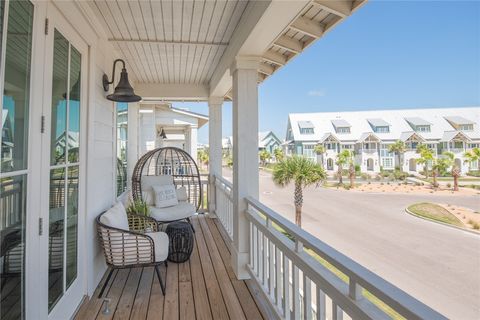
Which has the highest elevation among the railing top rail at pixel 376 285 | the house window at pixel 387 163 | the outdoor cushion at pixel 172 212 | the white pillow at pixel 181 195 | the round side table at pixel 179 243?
the house window at pixel 387 163

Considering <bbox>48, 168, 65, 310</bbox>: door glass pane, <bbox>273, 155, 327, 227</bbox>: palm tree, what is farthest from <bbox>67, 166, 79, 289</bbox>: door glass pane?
<bbox>273, 155, 327, 227</bbox>: palm tree

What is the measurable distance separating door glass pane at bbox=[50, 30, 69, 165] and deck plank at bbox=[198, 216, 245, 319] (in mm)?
1742

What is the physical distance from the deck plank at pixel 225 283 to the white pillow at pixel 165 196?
0.75 metres

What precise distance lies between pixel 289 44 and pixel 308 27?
1.32 feet

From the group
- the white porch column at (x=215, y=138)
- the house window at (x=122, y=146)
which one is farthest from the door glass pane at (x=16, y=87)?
the white porch column at (x=215, y=138)

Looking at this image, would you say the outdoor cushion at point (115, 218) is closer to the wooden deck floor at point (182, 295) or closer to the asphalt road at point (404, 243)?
the wooden deck floor at point (182, 295)

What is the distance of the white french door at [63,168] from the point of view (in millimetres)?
1612

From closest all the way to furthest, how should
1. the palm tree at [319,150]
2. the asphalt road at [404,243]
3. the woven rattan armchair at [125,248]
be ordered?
the woven rattan armchair at [125,248] < the asphalt road at [404,243] < the palm tree at [319,150]

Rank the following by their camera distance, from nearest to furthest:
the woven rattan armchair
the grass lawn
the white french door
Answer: the white french door, the woven rattan armchair, the grass lawn

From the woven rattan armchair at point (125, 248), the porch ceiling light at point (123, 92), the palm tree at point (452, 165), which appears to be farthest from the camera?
the palm tree at point (452, 165)

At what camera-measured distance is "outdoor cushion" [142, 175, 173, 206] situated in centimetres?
415

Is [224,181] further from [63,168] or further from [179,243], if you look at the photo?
[63,168]

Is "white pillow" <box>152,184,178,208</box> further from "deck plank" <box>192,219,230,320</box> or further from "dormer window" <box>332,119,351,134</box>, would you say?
"dormer window" <box>332,119,351,134</box>

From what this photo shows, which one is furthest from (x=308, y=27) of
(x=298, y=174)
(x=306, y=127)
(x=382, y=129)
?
(x=306, y=127)
